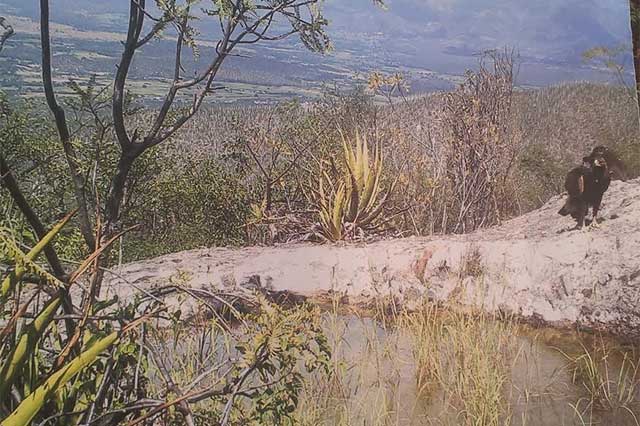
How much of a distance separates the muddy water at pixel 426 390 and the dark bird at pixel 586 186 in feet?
1.36

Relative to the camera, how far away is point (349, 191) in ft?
7.32

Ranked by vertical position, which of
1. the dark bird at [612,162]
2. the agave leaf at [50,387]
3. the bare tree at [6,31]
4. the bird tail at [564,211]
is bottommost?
the agave leaf at [50,387]

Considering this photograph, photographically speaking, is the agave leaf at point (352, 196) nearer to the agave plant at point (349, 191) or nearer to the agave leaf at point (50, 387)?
the agave plant at point (349, 191)

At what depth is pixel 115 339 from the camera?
157 centimetres

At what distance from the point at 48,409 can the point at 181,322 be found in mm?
456

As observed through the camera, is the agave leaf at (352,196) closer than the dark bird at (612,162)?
Yes

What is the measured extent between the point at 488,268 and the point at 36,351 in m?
1.33

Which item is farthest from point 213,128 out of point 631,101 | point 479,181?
point 631,101

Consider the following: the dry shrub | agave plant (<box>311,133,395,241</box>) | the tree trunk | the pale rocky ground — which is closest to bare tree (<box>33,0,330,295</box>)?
the pale rocky ground

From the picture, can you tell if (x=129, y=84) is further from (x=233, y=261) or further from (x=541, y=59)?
(x=541, y=59)

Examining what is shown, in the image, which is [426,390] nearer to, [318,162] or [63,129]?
[318,162]

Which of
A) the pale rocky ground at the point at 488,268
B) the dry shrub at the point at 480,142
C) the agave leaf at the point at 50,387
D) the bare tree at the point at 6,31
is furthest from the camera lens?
the dry shrub at the point at 480,142

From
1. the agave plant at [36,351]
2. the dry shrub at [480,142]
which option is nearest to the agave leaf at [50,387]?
the agave plant at [36,351]

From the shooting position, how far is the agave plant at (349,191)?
222 centimetres
